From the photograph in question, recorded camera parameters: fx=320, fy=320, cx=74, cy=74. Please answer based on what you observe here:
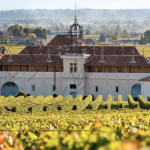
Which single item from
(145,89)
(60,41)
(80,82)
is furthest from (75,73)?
(60,41)

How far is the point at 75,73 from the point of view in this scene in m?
48.6

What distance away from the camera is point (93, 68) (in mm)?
50812

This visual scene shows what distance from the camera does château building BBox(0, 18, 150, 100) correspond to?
4881 centimetres

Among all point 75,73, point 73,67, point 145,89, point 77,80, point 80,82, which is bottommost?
point 145,89

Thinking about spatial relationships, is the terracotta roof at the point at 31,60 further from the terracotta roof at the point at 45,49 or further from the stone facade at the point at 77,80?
the terracotta roof at the point at 45,49

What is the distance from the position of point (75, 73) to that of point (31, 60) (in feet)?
28.3

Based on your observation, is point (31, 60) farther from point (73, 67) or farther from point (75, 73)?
point (75, 73)

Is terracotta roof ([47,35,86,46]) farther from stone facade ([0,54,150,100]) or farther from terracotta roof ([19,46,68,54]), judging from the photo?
stone facade ([0,54,150,100])

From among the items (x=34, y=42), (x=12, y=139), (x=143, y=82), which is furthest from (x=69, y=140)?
(x=34, y=42)

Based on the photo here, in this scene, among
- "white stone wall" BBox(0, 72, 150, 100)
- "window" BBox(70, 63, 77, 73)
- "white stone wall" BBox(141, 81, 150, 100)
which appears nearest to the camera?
"white stone wall" BBox(141, 81, 150, 100)

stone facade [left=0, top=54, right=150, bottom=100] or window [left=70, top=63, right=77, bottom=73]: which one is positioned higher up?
window [left=70, top=63, right=77, bottom=73]

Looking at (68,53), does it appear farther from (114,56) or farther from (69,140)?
(69,140)

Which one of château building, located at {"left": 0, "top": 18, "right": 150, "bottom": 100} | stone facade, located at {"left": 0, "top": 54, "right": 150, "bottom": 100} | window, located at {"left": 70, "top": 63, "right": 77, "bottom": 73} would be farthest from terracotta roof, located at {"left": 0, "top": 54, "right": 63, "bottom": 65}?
window, located at {"left": 70, "top": 63, "right": 77, "bottom": 73}

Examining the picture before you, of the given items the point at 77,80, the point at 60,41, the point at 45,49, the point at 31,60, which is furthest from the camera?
the point at 60,41
